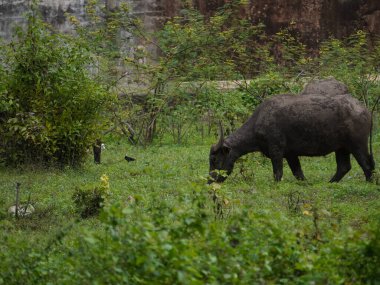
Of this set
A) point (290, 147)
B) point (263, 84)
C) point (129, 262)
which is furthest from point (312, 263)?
point (263, 84)

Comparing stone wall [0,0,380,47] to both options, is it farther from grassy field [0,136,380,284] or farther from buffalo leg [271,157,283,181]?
grassy field [0,136,380,284]

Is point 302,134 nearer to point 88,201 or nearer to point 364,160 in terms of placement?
point 364,160

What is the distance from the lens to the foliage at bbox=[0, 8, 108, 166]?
46.9ft

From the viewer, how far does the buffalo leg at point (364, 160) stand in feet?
44.5

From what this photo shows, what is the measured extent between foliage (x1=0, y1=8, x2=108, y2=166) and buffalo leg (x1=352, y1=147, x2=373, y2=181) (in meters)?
4.24

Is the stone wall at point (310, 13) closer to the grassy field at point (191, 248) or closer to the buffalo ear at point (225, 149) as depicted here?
the buffalo ear at point (225, 149)

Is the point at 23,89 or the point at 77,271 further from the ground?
the point at 23,89

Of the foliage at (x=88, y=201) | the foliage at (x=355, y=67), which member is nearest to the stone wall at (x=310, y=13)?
the foliage at (x=355, y=67)

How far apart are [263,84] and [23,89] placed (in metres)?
5.86

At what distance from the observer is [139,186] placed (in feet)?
41.8

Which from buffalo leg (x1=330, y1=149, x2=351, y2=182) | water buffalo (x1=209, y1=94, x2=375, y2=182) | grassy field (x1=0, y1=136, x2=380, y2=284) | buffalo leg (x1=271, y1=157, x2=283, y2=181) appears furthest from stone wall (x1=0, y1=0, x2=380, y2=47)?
grassy field (x1=0, y1=136, x2=380, y2=284)

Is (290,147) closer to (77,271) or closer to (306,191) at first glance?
(306,191)

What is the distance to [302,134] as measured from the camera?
539 inches

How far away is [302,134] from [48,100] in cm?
416
